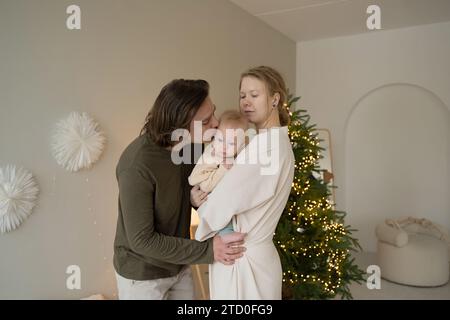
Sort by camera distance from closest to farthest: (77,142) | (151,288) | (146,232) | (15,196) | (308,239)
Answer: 1. (146,232)
2. (151,288)
3. (15,196)
4. (77,142)
5. (308,239)

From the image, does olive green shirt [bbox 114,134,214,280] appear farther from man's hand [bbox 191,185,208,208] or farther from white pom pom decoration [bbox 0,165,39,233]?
white pom pom decoration [bbox 0,165,39,233]

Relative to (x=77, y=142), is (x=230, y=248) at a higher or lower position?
lower

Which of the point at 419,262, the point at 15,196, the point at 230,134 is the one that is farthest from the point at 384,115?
the point at 15,196

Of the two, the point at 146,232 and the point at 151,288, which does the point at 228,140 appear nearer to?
the point at 146,232

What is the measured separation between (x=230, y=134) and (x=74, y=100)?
118 centimetres

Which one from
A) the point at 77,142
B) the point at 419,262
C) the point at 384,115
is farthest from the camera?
the point at 384,115

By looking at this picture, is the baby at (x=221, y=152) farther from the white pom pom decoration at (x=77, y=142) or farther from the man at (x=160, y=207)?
the white pom pom decoration at (x=77, y=142)

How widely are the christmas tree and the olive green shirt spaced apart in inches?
43.8

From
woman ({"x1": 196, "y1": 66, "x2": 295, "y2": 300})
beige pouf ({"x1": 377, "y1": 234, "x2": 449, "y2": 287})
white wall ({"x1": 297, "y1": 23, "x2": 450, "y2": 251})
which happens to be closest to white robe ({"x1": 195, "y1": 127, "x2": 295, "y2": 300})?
woman ({"x1": 196, "y1": 66, "x2": 295, "y2": 300})

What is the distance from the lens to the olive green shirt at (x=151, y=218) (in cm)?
135

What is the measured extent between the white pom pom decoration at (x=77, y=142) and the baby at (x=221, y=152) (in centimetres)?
97

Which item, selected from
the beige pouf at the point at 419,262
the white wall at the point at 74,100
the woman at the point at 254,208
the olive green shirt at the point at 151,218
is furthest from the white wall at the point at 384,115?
the olive green shirt at the point at 151,218

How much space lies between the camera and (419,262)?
151 inches
